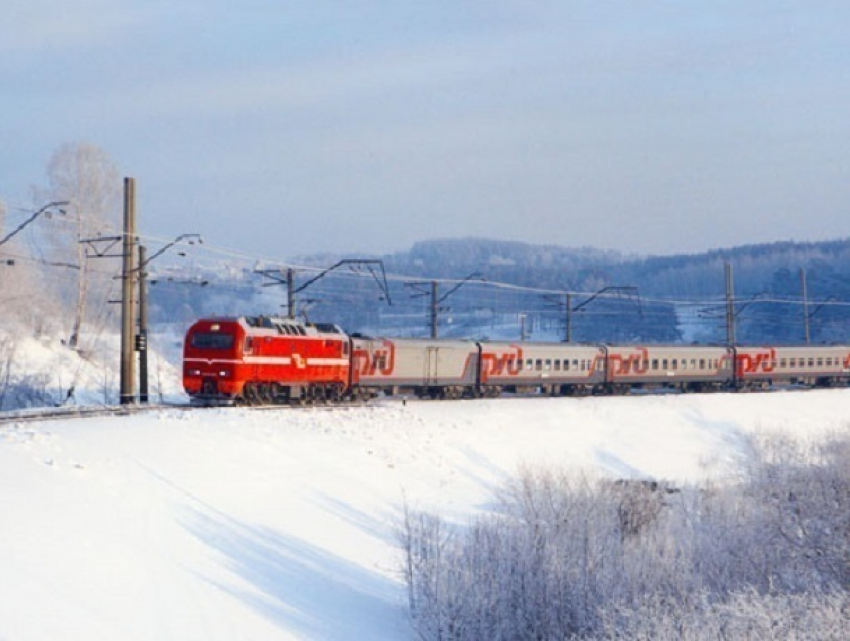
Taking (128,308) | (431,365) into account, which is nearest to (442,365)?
(431,365)

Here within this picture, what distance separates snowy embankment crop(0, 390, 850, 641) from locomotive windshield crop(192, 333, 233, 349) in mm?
3400

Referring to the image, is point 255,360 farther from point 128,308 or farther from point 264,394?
point 128,308

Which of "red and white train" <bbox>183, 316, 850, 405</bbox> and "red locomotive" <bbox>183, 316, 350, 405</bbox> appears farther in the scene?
"red and white train" <bbox>183, 316, 850, 405</bbox>

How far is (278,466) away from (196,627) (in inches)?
390

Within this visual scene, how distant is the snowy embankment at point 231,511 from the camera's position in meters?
17.0

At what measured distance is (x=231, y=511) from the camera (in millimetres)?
23109

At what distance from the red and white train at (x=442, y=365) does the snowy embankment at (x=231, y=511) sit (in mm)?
2765

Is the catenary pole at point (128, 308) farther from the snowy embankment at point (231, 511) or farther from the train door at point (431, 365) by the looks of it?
the train door at point (431, 365)

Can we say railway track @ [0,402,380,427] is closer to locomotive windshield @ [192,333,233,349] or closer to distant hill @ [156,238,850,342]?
locomotive windshield @ [192,333,233,349]

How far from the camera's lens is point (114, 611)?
54.1 feet

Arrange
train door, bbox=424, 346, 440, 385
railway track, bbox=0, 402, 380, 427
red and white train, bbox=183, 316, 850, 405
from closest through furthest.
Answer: railway track, bbox=0, 402, 380, 427
red and white train, bbox=183, 316, 850, 405
train door, bbox=424, 346, 440, 385

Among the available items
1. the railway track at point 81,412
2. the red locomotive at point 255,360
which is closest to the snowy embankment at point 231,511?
the railway track at point 81,412

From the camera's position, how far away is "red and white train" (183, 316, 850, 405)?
34.5 meters

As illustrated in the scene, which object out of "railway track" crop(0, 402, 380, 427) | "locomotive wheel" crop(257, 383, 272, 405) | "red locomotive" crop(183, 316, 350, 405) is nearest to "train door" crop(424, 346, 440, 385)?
"red locomotive" crop(183, 316, 350, 405)
